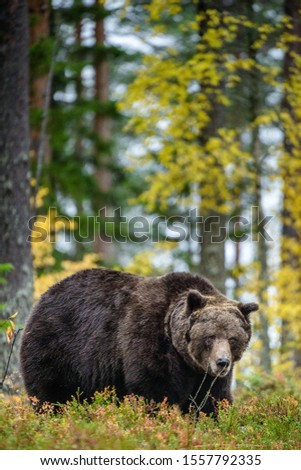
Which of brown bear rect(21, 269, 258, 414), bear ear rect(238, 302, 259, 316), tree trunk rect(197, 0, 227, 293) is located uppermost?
bear ear rect(238, 302, 259, 316)

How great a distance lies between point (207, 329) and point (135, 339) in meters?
0.71

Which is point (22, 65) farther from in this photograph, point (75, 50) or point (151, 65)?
point (75, 50)

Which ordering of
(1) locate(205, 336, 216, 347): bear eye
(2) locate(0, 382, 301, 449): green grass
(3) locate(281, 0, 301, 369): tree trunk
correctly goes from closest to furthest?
1. (2) locate(0, 382, 301, 449): green grass
2. (1) locate(205, 336, 216, 347): bear eye
3. (3) locate(281, 0, 301, 369): tree trunk

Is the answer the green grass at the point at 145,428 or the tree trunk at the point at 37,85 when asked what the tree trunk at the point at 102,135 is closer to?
the tree trunk at the point at 37,85

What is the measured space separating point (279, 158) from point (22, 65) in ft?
21.8

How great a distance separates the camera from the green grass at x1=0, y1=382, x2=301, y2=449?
559cm

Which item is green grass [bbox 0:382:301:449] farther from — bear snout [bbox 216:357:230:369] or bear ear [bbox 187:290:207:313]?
bear ear [bbox 187:290:207:313]

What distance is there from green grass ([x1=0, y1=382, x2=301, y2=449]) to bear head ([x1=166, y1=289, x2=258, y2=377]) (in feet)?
1.71

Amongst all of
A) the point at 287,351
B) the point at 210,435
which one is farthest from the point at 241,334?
the point at 287,351

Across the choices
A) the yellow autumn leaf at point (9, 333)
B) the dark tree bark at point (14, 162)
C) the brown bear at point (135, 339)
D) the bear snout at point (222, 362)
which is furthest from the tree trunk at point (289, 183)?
the yellow autumn leaf at point (9, 333)

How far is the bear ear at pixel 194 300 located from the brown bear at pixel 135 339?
0.03ft

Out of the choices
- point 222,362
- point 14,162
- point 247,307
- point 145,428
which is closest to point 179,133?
point 14,162

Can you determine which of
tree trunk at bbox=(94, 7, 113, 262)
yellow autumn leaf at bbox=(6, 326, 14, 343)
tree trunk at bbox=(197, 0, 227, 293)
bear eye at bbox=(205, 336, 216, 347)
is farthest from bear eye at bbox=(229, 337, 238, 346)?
tree trunk at bbox=(94, 7, 113, 262)

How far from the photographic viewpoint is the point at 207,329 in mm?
7520
